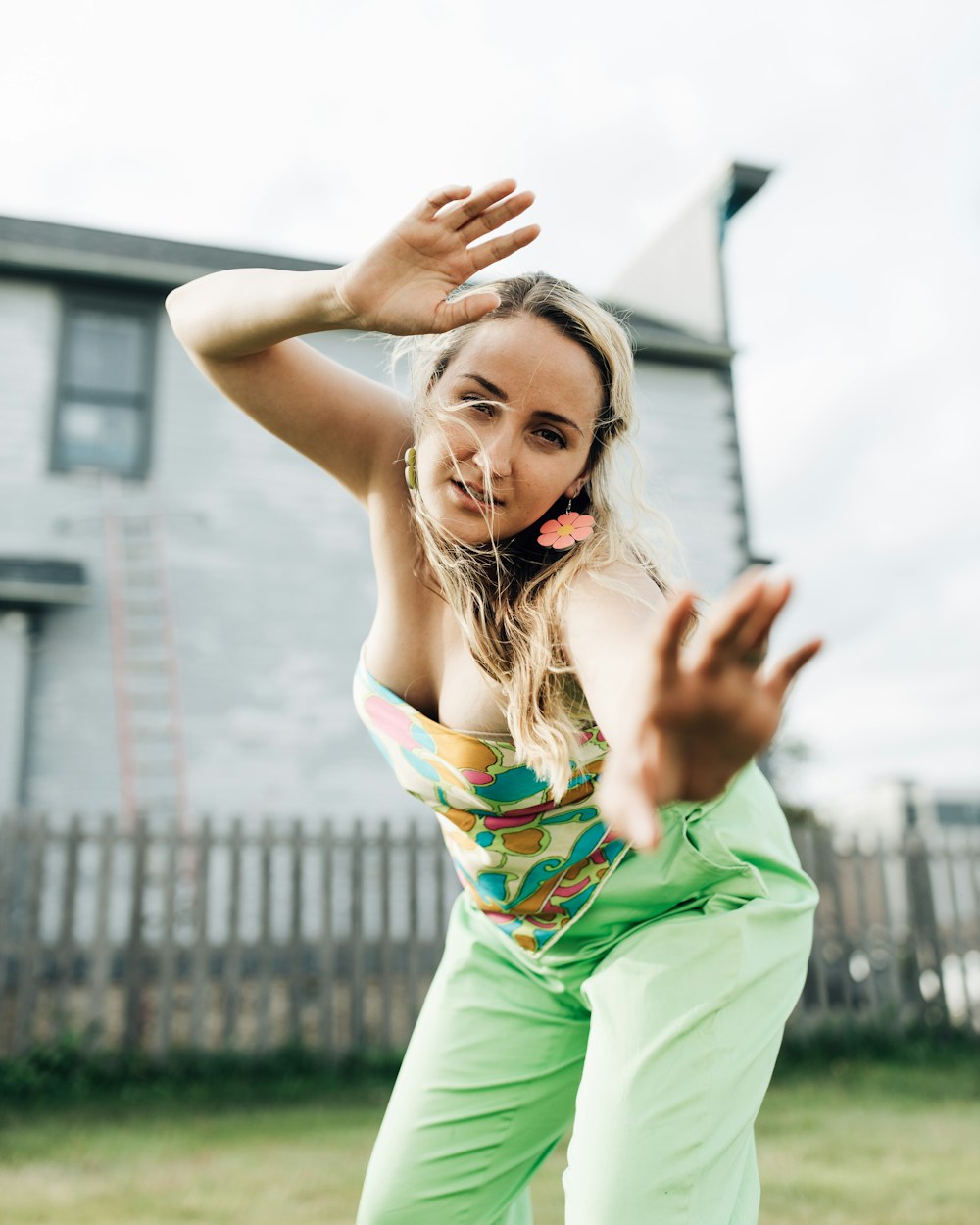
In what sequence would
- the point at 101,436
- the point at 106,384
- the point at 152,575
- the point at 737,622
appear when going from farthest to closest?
1. the point at 106,384
2. the point at 101,436
3. the point at 152,575
4. the point at 737,622

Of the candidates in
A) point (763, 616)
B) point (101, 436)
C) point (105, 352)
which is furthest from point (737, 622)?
point (105, 352)

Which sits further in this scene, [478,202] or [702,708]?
[478,202]

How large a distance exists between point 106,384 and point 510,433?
32.2 ft

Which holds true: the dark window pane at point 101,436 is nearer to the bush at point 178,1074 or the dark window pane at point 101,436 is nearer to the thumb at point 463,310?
the bush at point 178,1074

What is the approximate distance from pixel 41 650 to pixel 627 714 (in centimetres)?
936

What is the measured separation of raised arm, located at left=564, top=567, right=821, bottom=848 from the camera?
96 centimetres

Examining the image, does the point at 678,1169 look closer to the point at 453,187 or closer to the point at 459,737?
the point at 459,737

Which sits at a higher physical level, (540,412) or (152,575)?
(152,575)

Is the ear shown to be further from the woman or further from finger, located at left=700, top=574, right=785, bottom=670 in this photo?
finger, located at left=700, top=574, right=785, bottom=670

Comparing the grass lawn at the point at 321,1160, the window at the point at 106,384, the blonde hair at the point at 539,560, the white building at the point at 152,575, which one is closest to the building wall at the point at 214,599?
the white building at the point at 152,575

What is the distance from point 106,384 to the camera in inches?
416

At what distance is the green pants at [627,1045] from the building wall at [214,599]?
7944 mm

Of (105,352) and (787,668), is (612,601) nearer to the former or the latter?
(787,668)

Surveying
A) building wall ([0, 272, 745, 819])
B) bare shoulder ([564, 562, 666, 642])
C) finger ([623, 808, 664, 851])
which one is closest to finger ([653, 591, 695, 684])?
finger ([623, 808, 664, 851])
